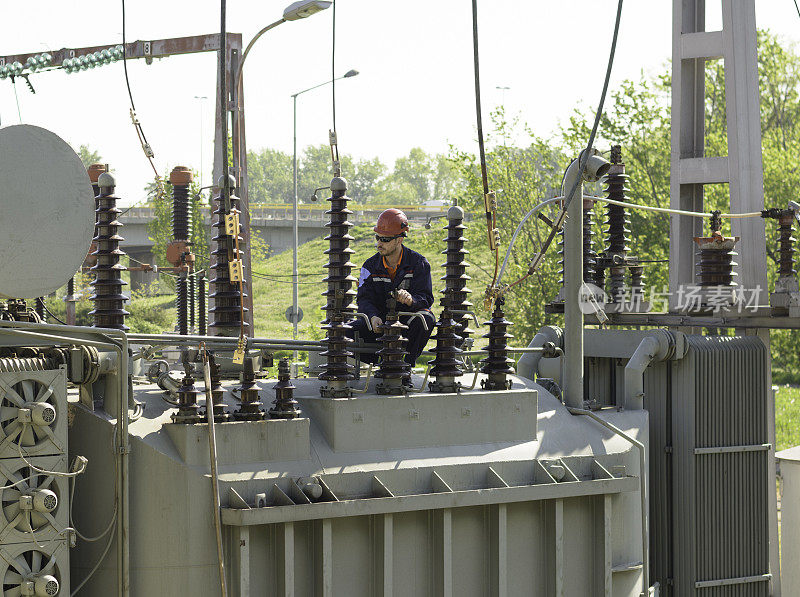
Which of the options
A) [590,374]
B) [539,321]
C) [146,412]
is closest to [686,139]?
[590,374]

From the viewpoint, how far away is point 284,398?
8672mm

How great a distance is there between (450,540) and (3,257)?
13.2 ft

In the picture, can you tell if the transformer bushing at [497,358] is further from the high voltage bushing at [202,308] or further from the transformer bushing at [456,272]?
the high voltage bushing at [202,308]

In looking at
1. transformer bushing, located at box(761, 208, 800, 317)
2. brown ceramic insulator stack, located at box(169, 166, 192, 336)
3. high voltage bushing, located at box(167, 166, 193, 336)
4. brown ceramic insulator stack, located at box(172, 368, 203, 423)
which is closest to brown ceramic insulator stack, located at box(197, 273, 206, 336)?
A: high voltage bushing, located at box(167, 166, 193, 336)

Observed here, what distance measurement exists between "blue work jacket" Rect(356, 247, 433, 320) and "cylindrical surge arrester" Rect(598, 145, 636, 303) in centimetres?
487

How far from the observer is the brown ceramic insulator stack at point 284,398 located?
8.62 m

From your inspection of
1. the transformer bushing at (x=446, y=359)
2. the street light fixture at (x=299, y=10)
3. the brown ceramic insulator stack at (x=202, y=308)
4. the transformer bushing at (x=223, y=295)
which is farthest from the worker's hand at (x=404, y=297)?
the brown ceramic insulator stack at (x=202, y=308)

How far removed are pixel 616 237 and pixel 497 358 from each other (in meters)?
5.09

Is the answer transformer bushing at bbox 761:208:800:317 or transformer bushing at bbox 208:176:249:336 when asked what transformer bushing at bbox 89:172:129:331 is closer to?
transformer bushing at bbox 208:176:249:336

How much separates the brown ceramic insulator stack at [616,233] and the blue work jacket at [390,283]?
16.0 feet

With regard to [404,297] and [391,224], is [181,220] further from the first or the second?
[404,297]

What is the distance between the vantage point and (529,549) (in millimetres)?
9383

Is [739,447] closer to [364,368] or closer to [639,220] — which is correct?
[364,368]

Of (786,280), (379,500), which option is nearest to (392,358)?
(379,500)
